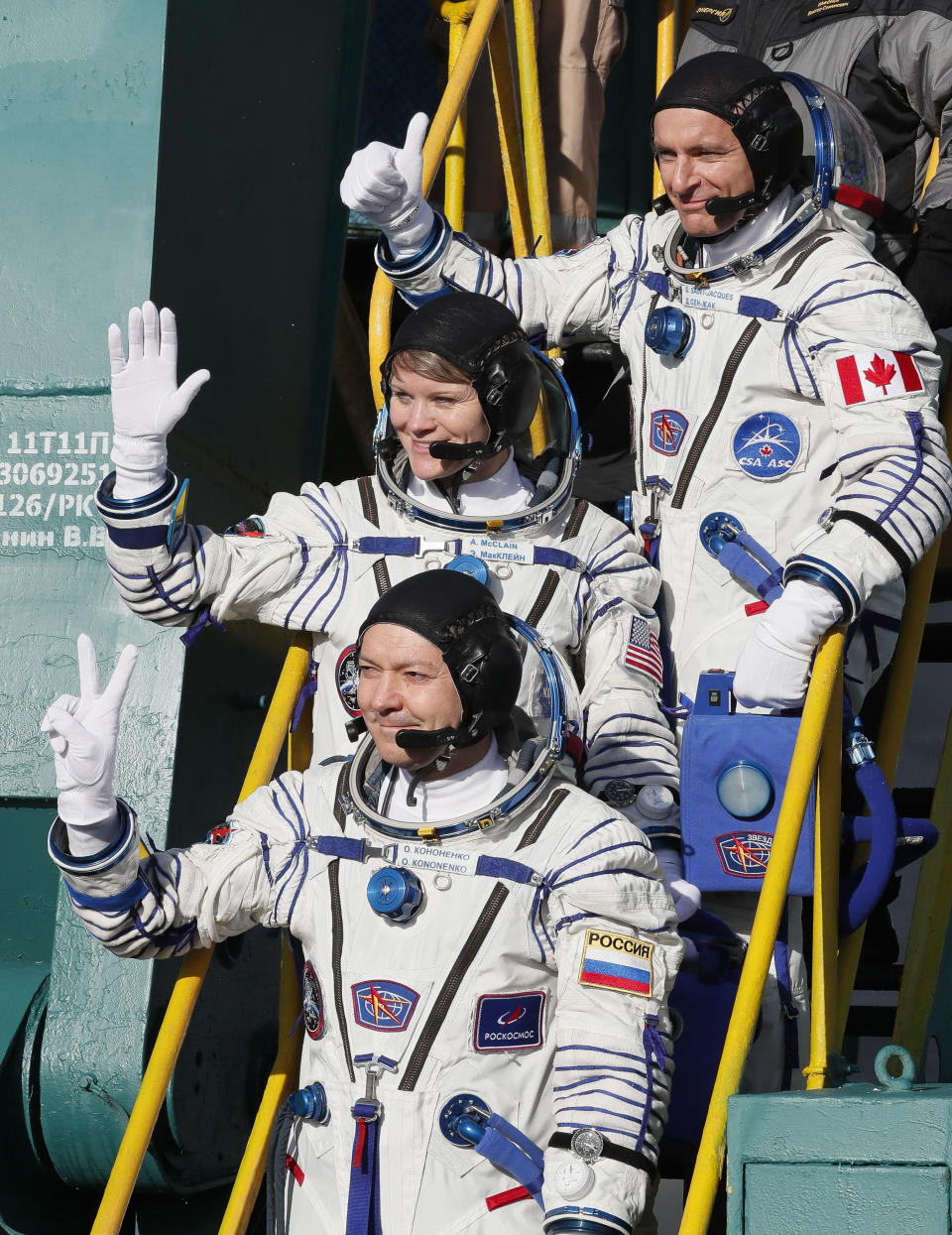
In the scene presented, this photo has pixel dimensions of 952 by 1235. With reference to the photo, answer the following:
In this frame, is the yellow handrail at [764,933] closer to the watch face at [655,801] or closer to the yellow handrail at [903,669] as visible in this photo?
the watch face at [655,801]

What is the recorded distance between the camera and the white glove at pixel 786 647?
10.3 feet

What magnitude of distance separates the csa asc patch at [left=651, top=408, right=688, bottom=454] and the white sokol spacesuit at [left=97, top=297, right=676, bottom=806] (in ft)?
0.83

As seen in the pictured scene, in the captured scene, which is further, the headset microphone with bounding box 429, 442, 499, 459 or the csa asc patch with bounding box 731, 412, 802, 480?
the csa asc patch with bounding box 731, 412, 802, 480

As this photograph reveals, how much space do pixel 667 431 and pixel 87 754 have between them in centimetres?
149

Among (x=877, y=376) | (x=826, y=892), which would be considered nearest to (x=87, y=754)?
(x=826, y=892)

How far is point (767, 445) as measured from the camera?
3629mm

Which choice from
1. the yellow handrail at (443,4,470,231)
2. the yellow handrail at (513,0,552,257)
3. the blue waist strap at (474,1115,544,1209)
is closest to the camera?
the blue waist strap at (474,1115,544,1209)

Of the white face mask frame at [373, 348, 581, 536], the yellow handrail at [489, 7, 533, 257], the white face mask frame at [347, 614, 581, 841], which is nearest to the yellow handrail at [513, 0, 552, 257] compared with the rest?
the yellow handrail at [489, 7, 533, 257]

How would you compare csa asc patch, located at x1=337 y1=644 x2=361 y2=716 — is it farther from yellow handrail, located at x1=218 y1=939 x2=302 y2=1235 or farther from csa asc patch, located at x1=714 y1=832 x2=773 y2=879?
csa asc patch, located at x1=714 y1=832 x2=773 y2=879

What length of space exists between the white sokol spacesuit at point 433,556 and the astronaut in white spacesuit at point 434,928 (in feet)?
1.22

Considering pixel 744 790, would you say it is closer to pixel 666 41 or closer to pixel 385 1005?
pixel 385 1005

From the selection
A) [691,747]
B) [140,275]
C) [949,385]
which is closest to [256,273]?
[140,275]

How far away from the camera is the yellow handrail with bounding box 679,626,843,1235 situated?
8.64ft

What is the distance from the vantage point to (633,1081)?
2.69 meters
